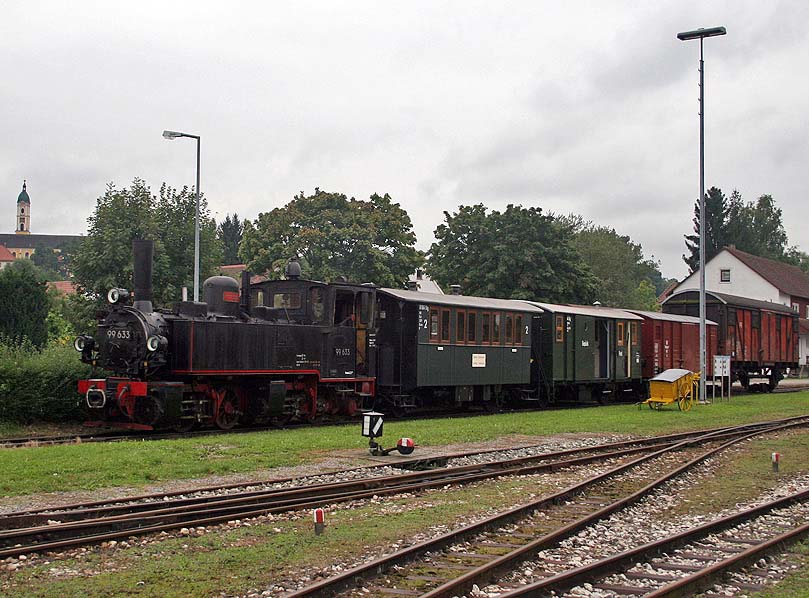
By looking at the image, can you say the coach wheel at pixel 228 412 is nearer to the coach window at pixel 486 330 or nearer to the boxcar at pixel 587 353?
the coach window at pixel 486 330

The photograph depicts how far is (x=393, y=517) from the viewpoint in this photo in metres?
9.87

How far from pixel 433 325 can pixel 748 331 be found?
20504 mm

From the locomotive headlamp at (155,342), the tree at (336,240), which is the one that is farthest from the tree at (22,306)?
the locomotive headlamp at (155,342)

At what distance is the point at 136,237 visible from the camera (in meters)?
30.0

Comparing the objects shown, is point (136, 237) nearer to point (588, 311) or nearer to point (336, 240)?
point (588, 311)

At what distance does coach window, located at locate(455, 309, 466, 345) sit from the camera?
77.7ft

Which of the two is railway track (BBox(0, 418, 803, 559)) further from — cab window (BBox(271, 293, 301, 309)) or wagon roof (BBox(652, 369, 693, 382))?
wagon roof (BBox(652, 369, 693, 382))

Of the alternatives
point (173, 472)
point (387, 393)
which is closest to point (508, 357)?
point (387, 393)

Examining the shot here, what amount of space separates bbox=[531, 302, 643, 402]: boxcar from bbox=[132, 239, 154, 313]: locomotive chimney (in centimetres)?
1321

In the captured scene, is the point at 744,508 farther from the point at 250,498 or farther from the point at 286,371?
the point at 286,371

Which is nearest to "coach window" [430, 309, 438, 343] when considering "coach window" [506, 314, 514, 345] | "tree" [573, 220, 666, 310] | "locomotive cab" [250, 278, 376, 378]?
"locomotive cab" [250, 278, 376, 378]

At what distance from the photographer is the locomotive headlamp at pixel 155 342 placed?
660 inches

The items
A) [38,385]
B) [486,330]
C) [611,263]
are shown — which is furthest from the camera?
[611,263]

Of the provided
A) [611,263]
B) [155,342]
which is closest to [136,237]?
[155,342]
